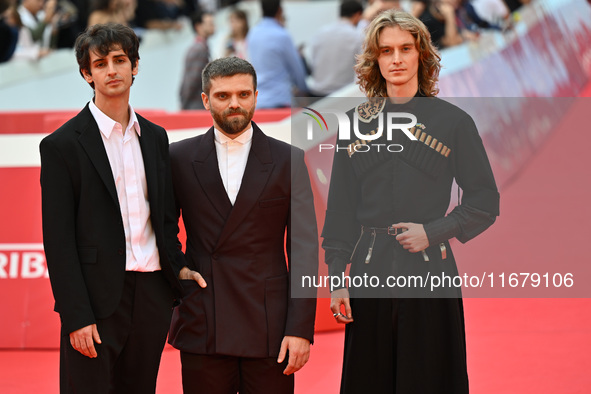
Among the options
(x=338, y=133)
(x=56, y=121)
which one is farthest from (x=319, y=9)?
(x=338, y=133)

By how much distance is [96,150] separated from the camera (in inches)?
125

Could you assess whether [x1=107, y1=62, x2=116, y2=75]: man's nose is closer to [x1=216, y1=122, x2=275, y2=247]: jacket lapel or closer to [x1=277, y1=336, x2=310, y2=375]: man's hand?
[x1=216, y1=122, x2=275, y2=247]: jacket lapel

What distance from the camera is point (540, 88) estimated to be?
10.4m

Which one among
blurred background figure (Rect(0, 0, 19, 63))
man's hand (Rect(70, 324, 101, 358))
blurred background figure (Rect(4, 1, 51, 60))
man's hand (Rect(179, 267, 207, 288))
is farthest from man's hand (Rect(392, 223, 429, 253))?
blurred background figure (Rect(4, 1, 51, 60))

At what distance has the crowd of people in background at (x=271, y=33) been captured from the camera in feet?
28.7

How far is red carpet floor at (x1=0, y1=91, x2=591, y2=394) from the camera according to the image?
4715mm

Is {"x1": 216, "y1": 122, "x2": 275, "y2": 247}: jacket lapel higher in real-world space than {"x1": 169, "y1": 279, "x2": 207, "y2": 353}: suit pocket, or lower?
higher

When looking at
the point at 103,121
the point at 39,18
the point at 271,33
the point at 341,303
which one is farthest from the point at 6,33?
the point at 341,303

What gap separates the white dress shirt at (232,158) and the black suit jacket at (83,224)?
12.1 inches

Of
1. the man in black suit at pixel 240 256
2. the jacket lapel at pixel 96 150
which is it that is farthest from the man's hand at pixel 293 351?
the jacket lapel at pixel 96 150

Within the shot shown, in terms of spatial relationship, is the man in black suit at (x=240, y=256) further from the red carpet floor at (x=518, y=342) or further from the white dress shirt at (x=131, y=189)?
the red carpet floor at (x=518, y=342)

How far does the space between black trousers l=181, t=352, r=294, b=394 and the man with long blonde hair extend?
287 millimetres

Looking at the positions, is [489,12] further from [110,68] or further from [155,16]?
[110,68]

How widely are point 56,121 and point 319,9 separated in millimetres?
15978
